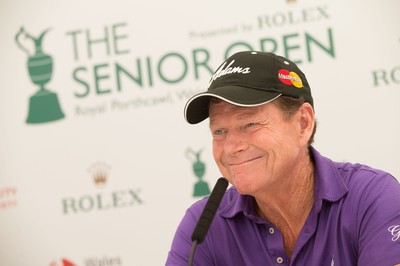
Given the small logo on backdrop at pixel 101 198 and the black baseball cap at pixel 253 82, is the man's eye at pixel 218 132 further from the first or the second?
the small logo on backdrop at pixel 101 198

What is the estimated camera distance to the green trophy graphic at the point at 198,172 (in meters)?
2.79

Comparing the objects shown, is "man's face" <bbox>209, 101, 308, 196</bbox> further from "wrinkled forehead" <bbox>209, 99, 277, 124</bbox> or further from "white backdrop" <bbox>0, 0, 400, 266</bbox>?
"white backdrop" <bbox>0, 0, 400, 266</bbox>

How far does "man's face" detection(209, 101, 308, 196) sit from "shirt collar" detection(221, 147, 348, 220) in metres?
0.10

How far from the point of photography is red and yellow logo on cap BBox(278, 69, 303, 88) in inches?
57.8

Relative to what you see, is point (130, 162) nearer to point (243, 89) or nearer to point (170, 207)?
point (170, 207)

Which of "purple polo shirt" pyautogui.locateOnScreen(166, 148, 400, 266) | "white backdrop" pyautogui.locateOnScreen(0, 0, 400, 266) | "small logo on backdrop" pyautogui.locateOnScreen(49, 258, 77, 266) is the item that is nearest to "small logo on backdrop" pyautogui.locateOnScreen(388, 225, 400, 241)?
"purple polo shirt" pyautogui.locateOnScreen(166, 148, 400, 266)

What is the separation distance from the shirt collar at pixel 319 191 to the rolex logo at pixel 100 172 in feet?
4.16

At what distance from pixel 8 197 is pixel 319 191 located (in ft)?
6.12

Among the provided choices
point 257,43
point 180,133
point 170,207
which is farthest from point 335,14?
point 170,207

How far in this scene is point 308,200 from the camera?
162 centimetres

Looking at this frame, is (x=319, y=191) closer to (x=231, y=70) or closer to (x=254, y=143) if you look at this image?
(x=254, y=143)

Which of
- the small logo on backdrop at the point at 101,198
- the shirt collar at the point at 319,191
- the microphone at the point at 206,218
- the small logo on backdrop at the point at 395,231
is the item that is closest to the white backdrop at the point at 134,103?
the small logo on backdrop at the point at 101,198

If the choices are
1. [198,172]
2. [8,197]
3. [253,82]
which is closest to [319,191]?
[253,82]

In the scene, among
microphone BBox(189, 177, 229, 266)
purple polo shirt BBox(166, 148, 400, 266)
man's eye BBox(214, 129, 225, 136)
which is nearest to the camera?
microphone BBox(189, 177, 229, 266)
